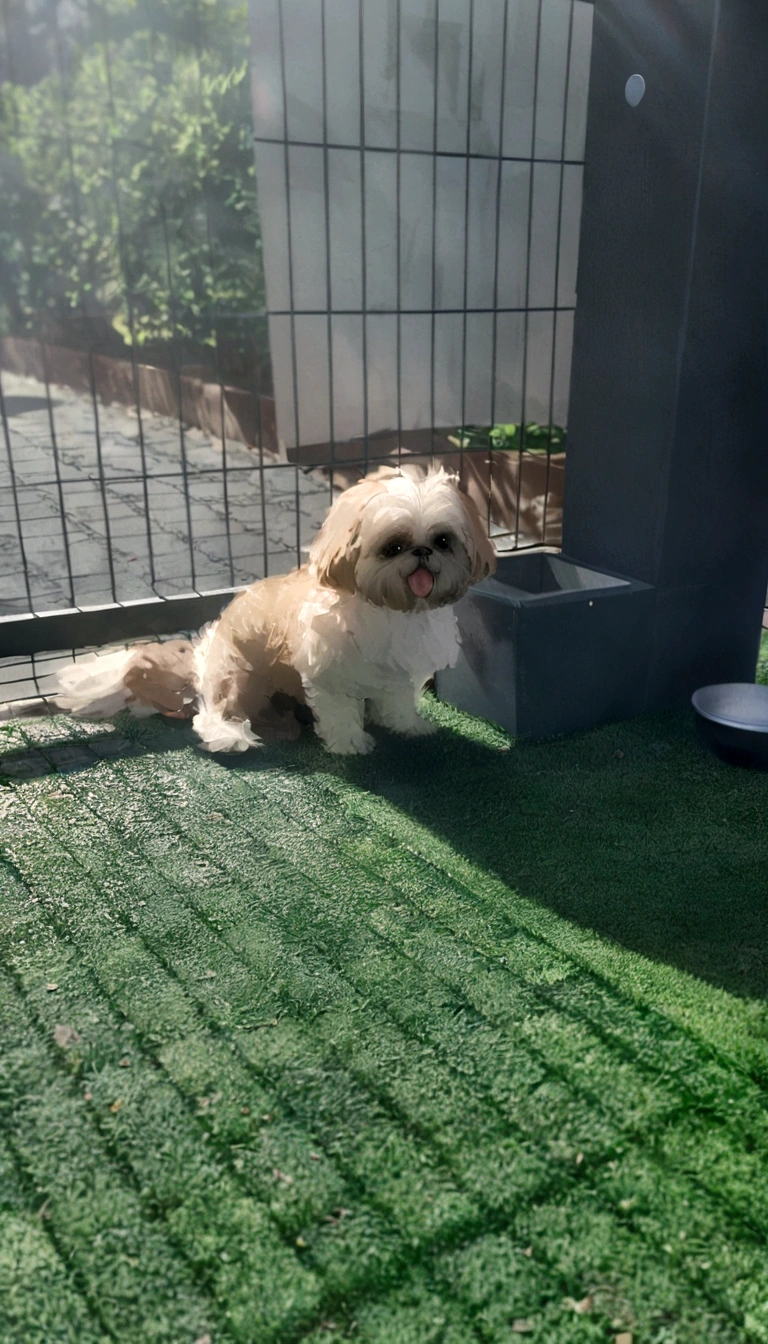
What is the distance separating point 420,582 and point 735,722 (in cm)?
116

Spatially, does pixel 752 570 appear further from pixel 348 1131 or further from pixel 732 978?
pixel 348 1131

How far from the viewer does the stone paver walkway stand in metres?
4.77

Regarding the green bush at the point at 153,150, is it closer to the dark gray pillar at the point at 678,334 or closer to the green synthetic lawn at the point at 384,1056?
the dark gray pillar at the point at 678,334

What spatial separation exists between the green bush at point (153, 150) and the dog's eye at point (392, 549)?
4.78ft

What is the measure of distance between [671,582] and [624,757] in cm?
64

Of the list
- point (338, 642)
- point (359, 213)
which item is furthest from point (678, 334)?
point (338, 642)

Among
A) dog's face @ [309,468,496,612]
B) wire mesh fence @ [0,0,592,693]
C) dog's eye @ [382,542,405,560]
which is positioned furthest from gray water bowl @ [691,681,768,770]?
wire mesh fence @ [0,0,592,693]

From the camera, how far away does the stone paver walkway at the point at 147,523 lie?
188 inches

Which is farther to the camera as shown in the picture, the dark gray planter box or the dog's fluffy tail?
the dog's fluffy tail

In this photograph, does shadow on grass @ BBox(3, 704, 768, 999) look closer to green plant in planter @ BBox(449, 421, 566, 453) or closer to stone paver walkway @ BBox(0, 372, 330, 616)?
stone paver walkway @ BBox(0, 372, 330, 616)

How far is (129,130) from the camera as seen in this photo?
6070 millimetres

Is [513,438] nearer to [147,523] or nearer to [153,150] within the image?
[147,523]

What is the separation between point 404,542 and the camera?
2.73 metres

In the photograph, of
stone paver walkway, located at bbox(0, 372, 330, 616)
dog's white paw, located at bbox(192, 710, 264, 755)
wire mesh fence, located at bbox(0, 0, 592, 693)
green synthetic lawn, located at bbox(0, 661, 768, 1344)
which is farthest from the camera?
stone paver walkway, located at bbox(0, 372, 330, 616)
